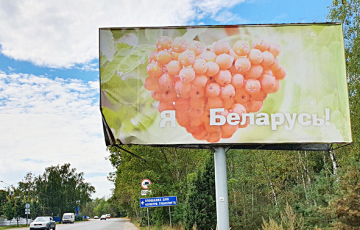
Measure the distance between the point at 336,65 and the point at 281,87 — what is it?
1.73 m

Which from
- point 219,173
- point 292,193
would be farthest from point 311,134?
point 292,193

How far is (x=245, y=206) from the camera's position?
2403cm

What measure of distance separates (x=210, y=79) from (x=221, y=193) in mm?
3358

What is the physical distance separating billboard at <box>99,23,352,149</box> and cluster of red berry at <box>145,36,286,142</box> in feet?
0.09

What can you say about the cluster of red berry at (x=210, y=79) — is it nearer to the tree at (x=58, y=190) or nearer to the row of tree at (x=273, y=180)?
the row of tree at (x=273, y=180)

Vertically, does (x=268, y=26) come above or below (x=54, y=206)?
above

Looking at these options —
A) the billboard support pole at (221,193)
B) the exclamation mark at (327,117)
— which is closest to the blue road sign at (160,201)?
the billboard support pole at (221,193)

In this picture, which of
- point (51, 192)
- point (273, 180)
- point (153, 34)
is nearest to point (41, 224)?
point (273, 180)

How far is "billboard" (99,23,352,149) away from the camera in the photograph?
10.4 meters

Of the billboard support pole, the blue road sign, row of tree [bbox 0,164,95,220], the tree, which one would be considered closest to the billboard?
the billboard support pole

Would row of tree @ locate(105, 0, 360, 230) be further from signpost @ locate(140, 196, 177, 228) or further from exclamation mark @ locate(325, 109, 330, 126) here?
exclamation mark @ locate(325, 109, 330, 126)

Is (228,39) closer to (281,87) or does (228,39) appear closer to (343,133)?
(281,87)

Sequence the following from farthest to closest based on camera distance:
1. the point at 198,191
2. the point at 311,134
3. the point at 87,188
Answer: the point at 87,188, the point at 198,191, the point at 311,134

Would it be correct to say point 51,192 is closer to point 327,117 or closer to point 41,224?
point 41,224
